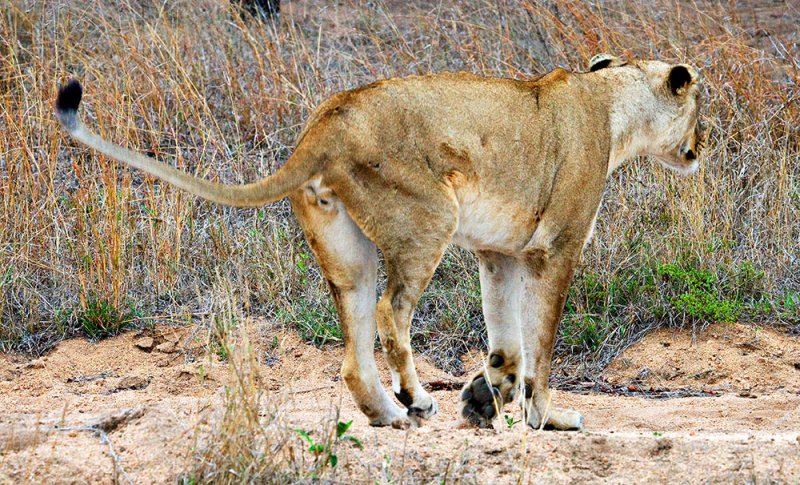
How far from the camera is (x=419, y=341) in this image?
21.2 ft

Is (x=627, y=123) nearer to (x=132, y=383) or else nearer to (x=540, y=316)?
(x=540, y=316)

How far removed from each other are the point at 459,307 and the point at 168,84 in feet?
9.53

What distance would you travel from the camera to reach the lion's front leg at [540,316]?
4.64 m

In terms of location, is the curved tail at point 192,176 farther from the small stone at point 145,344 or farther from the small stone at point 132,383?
the small stone at point 145,344

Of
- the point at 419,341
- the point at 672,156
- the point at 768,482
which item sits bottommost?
the point at 419,341

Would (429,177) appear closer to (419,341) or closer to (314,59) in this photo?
(419,341)

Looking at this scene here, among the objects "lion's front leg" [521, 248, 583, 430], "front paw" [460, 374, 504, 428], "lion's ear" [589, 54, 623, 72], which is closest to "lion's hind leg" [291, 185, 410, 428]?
"front paw" [460, 374, 504, 428]

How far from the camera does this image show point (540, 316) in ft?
15.3

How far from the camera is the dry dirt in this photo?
3.75 m

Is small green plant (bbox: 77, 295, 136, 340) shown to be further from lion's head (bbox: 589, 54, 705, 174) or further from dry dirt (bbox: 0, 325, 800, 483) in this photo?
lion's head (bbox: 589, 54, 705, 174)

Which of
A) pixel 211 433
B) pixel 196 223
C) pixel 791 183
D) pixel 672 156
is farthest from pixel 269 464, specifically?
pixel 791 183

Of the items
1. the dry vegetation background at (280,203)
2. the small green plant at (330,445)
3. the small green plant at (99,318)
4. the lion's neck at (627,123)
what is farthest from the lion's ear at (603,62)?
the small green plant at (99,318)

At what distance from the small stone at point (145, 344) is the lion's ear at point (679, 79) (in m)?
3.04

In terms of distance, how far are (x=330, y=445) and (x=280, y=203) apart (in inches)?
148
